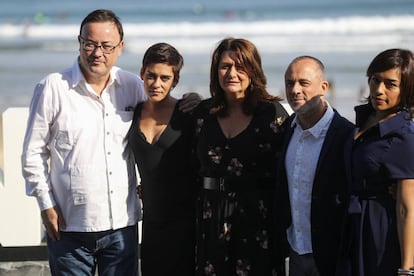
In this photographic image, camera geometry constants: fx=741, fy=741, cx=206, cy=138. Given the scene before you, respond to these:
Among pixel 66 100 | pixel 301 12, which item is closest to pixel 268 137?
pixel 66 100

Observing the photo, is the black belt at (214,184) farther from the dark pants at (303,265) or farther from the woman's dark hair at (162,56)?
the woman's dark hair at (162,56)

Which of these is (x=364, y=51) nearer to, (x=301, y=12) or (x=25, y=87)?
(x=25, y=87)

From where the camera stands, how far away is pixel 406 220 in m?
3.41

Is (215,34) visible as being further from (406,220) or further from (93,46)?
(406,220)

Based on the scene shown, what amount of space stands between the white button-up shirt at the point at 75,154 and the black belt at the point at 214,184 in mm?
477

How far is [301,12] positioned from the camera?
4025cm

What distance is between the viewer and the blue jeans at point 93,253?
13.3 ft

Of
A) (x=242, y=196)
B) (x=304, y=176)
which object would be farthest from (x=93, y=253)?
(x=304, y=176)

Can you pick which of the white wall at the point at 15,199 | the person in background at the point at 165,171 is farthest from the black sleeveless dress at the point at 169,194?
the white wall at the point at 15,199

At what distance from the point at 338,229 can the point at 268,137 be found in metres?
0.62

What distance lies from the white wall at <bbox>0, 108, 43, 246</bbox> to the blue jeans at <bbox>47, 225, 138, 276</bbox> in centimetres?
138

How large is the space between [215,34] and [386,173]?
27452 mm

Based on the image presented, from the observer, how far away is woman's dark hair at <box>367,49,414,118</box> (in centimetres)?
349

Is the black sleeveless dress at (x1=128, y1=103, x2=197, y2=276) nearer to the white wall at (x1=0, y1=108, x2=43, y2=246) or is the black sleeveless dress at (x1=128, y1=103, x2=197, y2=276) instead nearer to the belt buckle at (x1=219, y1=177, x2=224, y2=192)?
the belt buckle at (x1=219, y1=177, x2=224, y2=192)
